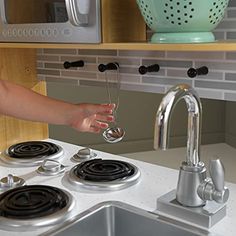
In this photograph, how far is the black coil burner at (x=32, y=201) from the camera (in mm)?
939

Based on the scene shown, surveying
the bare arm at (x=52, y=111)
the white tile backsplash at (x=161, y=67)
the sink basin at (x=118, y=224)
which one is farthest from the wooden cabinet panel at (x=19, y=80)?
the sink basin at (x=118, y=224)

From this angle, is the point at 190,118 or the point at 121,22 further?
the point at 121,22

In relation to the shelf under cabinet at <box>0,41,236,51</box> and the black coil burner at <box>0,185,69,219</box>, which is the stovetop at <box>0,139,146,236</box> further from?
the shelf under cabinet at <box>0,41,236,51</box>

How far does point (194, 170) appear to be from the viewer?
36.0 inches

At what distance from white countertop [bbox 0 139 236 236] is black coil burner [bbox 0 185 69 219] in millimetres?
46

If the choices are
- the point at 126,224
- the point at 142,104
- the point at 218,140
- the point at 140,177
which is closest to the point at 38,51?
the point at 140,177

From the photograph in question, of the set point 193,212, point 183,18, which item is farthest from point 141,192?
point 183,18

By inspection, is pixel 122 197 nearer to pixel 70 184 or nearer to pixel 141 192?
pixel 141 192

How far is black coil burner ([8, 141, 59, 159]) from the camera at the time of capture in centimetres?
137

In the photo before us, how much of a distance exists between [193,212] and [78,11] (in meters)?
0.58

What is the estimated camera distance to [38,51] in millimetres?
1623

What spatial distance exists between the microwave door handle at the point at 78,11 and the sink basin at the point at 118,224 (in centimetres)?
48

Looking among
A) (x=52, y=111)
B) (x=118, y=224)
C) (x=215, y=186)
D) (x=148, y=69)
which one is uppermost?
(x=148, y=69)

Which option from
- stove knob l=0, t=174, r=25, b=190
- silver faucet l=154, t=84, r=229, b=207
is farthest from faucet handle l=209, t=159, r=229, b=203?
stove knob l=0, t=174, r=25, b=190
